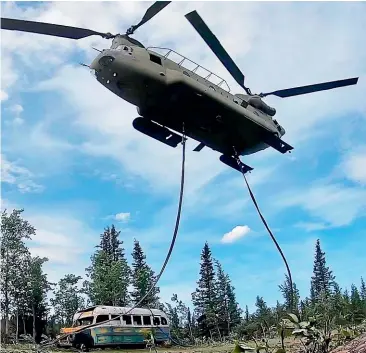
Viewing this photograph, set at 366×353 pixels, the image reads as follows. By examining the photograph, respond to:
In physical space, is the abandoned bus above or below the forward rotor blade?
below

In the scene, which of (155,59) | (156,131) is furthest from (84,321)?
(155,59)

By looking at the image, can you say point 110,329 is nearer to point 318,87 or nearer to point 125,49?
point 318,87

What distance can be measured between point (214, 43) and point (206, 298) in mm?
41409

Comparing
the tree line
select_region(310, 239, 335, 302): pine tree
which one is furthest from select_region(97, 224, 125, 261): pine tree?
select_region(310, 239, 335, 302): pine tree

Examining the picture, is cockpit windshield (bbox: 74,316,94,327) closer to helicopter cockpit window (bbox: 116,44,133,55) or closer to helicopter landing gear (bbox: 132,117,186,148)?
helicopter landing gear (bbox: 132,117,186,148)

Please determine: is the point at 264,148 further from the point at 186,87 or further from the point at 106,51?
the point at 106,51

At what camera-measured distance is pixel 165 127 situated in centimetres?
717

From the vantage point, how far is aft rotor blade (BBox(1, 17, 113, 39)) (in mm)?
5738

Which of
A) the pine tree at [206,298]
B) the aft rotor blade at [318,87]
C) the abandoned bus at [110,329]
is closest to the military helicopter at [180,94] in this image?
the aft rotor blade at [318,87]

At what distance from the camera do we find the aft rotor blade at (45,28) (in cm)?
574

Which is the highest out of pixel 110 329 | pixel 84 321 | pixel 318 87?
pixel 318 87

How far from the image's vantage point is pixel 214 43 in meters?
6.69

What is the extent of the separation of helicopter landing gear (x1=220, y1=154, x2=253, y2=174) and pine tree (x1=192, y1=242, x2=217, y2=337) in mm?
36410

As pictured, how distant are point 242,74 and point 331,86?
61.9 inches
